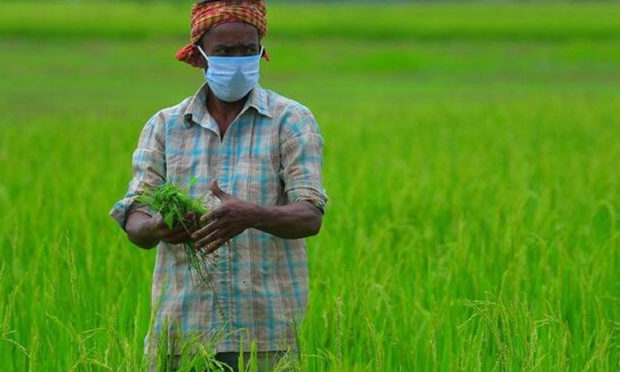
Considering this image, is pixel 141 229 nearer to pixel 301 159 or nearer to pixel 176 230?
pixel 176 230

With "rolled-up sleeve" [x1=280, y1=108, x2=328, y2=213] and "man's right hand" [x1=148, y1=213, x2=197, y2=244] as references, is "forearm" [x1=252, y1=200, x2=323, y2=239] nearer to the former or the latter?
"rolled-up sleeve" [x1=280, y1=108, x2=328, y2=213]

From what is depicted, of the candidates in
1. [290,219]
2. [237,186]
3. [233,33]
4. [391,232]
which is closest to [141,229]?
[237,186]

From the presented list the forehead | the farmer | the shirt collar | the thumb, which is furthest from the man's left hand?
the forehead

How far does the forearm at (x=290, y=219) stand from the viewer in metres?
2.90

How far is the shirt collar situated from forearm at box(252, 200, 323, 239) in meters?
0.23

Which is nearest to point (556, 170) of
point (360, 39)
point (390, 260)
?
point (390, 260)

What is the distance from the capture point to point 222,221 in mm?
2814

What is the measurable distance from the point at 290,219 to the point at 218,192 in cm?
20

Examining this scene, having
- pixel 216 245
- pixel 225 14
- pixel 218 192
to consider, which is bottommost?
pixel 216 245

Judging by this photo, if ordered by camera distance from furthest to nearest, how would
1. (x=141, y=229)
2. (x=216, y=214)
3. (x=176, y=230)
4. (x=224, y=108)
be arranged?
(x=224, y=108) → (x=141, y=229) → (x=176, y=230) → (x=216, y=214)

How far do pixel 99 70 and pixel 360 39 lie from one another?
13.8 m

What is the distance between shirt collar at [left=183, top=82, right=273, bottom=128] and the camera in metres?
3.04

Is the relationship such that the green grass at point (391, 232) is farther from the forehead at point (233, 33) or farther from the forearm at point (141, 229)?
the forehead at point (233, 33)

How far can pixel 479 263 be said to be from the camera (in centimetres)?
486
